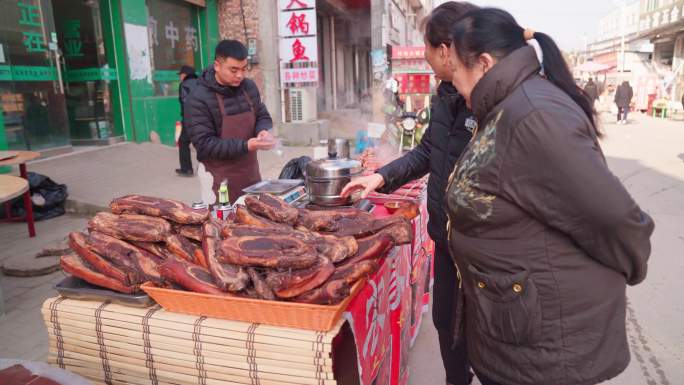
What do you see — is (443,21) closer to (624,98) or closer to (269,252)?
(269,252)

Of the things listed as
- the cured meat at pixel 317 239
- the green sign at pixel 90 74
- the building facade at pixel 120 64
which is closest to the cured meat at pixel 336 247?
the cured meat at pixel 317 239

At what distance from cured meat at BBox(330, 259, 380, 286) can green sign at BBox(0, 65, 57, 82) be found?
23.3 feet

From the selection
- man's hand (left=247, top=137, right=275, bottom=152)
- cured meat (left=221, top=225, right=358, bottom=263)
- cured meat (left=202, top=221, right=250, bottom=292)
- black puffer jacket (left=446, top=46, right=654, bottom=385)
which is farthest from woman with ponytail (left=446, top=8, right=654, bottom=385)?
man's hand (left=247, top=137, right=275, bottom=152)

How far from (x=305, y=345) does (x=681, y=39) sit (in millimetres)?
30305

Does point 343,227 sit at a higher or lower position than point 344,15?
lower

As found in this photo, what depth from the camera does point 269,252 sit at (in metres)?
1.65

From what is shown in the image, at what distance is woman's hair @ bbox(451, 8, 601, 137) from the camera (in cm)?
147

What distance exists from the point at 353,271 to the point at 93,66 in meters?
8.75

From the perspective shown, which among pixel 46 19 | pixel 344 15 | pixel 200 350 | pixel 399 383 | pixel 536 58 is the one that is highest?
pixel 344 15

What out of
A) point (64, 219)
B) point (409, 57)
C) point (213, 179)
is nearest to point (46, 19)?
point (64, 219)

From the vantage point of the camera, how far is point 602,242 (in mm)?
1312

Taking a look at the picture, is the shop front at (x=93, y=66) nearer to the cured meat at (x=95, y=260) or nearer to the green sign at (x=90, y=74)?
the green sign at (x=90, y=74)

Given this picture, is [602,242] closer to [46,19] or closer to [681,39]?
[46,19]

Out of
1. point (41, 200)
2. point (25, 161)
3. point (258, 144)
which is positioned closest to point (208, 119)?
point (258, 144)
